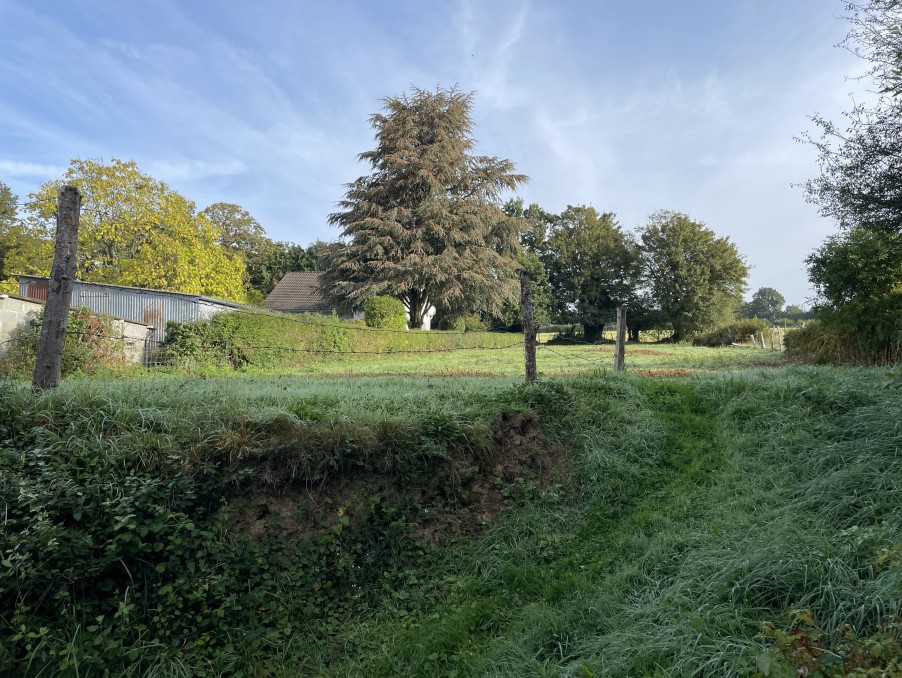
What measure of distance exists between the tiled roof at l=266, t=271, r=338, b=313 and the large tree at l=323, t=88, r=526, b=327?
8.52m

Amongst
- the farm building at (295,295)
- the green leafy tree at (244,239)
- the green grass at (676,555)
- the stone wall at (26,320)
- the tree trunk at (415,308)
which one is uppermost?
the green leafy tree at (244,239)

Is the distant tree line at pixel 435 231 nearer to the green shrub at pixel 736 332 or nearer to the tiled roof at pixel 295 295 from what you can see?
the green shrub at pixel 736 332

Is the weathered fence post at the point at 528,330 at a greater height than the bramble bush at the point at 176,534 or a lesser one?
greater

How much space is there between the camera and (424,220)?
90.2 ft

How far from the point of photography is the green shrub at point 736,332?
32.2 m

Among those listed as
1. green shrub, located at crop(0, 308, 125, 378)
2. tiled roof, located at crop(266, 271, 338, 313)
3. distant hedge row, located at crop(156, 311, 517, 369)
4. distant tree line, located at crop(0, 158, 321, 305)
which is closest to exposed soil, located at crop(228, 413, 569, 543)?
green shrub, located at crop(0, 308, 125, 378)

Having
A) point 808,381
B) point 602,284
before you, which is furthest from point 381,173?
point 808,381

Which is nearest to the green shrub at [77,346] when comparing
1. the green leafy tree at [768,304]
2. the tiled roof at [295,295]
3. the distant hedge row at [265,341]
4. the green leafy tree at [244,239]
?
the distant hedge row at [265,341]

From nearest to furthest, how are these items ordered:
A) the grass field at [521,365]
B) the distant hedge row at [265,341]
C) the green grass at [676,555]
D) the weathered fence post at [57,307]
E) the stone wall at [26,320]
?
the green grass at [676,555]
the weathered fence post at [57,307]
the stone wall at [26,320]
the grass field at [521,365]
the distant hedge row at [265,341]

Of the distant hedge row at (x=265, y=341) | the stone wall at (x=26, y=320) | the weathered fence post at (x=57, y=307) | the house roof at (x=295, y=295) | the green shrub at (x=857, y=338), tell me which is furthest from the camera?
the house roof at (x=295, y=295)

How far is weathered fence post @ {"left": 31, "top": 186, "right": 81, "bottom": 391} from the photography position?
190 inches

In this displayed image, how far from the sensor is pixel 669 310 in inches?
1532

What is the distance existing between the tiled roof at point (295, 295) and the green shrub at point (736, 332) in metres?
26.9

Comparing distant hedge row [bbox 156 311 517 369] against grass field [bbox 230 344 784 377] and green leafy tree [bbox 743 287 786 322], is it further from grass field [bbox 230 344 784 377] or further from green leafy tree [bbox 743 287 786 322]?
green leafy tree [bbox 743 287 786 322]
